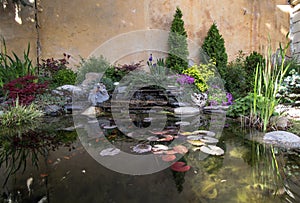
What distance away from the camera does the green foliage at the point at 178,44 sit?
504cm

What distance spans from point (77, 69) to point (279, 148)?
15.3 feet

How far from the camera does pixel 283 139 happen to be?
1822 millimetres

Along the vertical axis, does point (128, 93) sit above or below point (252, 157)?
above

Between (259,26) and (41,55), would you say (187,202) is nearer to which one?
(41,55)

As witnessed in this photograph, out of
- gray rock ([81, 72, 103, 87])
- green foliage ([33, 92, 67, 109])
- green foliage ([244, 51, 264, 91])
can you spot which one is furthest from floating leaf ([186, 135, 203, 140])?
green foliage ([244, 51, 264, 91])

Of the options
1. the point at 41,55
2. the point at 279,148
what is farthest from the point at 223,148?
the point at 41,55

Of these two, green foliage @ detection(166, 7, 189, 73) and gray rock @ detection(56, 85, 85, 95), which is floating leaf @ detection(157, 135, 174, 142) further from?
green foliage @ detection(166, 7, 189, 73)

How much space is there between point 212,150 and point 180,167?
40cm

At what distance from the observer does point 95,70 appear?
4617 mm

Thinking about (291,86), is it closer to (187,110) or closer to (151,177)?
(187,110)

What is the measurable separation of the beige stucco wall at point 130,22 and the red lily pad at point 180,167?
439 centimetres

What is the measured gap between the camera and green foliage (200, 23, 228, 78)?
5066 mm

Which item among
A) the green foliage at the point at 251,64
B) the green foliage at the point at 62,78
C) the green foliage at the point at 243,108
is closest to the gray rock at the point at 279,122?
the green foliage at the point at 243,108

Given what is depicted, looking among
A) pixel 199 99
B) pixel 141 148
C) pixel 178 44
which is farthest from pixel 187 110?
pixel 178 44
